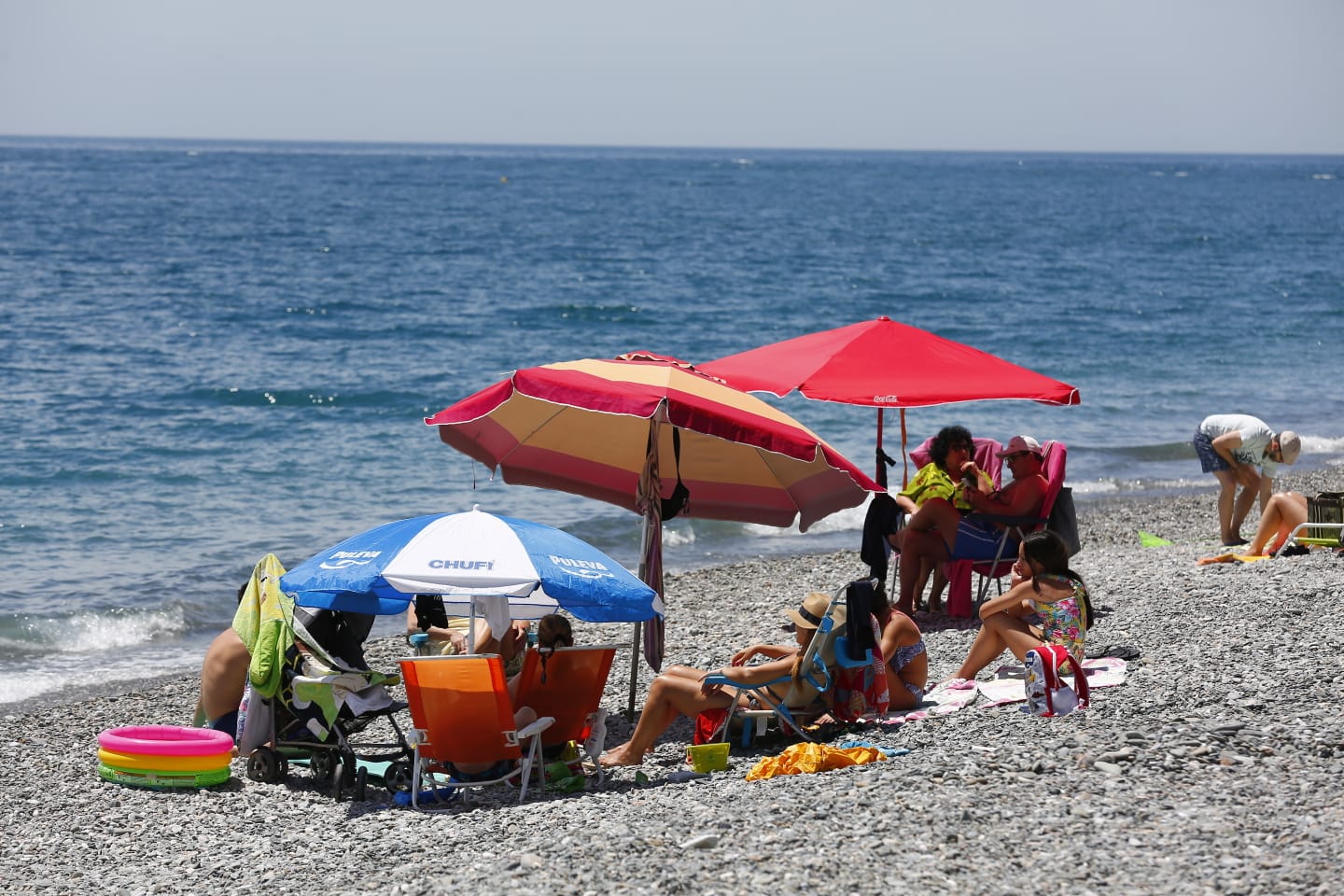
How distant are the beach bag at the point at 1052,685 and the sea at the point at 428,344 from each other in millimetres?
6195

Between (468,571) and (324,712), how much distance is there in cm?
116

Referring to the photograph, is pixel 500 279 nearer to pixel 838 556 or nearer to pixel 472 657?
pixel 838 556

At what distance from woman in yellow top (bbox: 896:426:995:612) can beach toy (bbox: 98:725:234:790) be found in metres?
4.73

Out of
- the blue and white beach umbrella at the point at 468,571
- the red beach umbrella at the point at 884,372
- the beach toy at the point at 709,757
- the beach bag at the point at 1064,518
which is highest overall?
the red beach umbrella at the point at 884,372

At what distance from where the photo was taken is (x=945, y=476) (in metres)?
9.26

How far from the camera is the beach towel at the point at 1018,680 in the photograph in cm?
683

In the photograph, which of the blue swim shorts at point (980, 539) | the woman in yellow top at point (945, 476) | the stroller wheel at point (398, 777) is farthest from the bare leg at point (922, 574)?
the stroller wheel at point (398, 777)

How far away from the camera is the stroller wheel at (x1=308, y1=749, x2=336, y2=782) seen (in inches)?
256

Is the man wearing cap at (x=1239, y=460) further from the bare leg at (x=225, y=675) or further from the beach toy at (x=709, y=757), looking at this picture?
the bare leg at (x=225, y=675)

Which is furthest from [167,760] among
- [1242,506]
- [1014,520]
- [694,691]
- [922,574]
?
[1242,506]

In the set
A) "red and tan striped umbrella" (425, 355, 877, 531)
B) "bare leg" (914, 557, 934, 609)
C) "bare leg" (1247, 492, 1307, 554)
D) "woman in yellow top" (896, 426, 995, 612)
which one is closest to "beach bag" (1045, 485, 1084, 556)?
"woman in yellow top" (896, 426, 995, 612)

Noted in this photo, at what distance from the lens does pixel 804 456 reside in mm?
6660

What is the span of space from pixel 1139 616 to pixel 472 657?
4677 millimetres

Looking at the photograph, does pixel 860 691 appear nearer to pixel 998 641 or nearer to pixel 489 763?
pixel 998 641
